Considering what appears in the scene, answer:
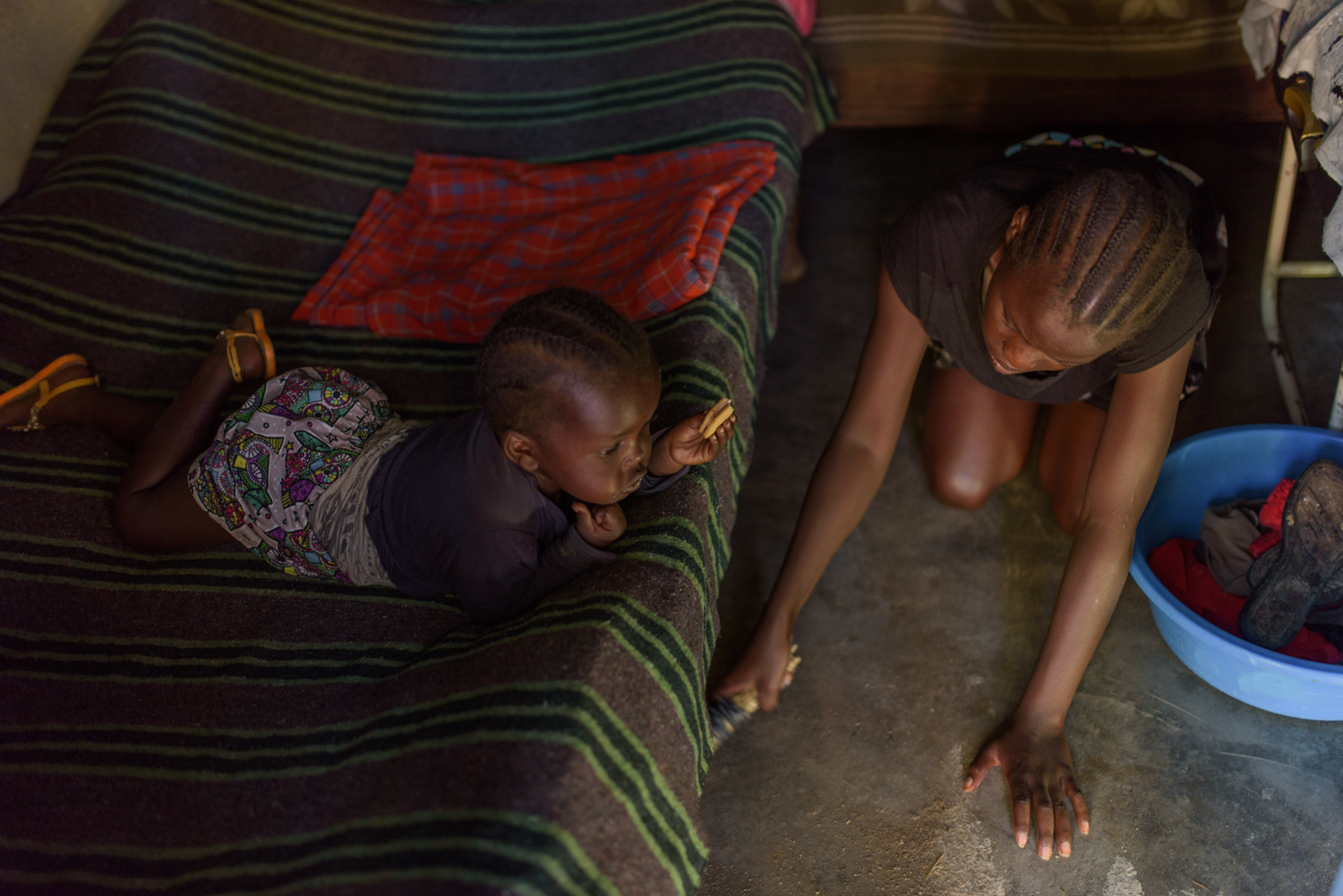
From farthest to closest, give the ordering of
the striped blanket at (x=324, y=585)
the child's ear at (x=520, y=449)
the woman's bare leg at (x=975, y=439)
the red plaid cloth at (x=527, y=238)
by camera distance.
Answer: the woman's bare leg at (x=975, y=439) → the red plaid cloth at (x=527, y=238) → the child's ear at (x=520, y=449) → the striped blanket at (x=324, y=585)

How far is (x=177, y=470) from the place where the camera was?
5.00 ft

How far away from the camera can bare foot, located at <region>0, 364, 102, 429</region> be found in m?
1.60

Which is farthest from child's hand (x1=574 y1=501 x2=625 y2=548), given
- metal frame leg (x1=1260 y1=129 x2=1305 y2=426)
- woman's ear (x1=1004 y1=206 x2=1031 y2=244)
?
metal frame leg (x1=1260 y1=129 x2=1305 y2=426)

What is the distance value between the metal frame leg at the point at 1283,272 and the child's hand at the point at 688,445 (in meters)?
1.25

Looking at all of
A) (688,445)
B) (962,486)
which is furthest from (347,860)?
(962,486)

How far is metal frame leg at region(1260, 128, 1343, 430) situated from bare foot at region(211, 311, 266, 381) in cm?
192

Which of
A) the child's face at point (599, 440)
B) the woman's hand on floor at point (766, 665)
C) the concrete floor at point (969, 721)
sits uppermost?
the child's face at point (599, 440)

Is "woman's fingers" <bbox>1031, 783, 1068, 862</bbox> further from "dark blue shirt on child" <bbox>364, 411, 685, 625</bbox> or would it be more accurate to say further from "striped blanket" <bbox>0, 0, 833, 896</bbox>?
"dark blue shirt on child" <bbox>364, 411, 685, 625</bbox>

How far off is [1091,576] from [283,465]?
4.08ft

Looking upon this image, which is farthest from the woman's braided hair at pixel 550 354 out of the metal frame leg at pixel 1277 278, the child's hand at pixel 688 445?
the metal frame leg at pixel 1277 278

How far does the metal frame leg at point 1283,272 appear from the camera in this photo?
1.75m

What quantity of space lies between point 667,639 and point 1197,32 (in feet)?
6.99

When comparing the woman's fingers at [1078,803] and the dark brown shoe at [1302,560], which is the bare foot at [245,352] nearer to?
the woman's fingers at [1078,803]

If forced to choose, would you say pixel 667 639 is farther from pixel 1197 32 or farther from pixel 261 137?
pixel 1197 32
